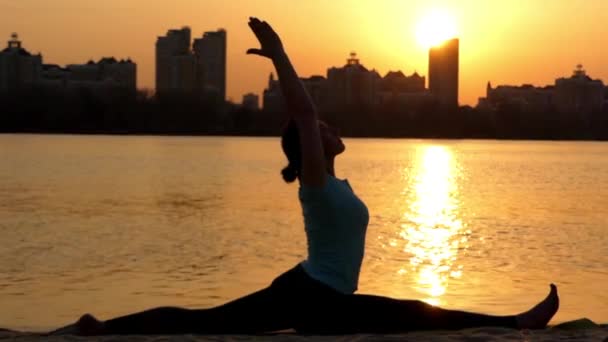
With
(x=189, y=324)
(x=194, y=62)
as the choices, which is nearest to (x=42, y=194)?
(x=189, y=324)

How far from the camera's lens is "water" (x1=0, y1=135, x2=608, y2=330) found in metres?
9.39

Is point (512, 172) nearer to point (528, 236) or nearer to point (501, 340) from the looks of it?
point (528, 236)

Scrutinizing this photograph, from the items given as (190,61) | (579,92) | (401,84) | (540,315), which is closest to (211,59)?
(190,61)

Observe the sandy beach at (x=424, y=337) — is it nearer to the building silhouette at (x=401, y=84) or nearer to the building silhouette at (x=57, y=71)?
the building silhouette at (x=57, y=71)

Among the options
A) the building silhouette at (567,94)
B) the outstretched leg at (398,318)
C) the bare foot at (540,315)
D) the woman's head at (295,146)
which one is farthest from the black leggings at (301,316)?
the building silhouette at (567,94)

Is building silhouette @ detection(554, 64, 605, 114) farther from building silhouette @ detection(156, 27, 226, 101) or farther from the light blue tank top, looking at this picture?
the light blue tank top

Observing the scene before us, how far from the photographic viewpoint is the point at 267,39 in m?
4.36

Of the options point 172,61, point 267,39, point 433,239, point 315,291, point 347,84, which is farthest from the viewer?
point 172,61

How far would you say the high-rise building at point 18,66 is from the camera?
147 m

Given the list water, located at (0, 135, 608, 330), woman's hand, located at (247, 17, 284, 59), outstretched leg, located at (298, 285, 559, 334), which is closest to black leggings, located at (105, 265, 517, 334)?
outstretched leg, located at (298, 285, 559, 334)

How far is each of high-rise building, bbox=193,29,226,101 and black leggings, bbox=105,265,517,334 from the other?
157764mm

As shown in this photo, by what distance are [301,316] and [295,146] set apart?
2.66ft

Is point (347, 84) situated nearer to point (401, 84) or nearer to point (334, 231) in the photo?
point (401, 84)

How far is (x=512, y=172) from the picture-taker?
135ft
